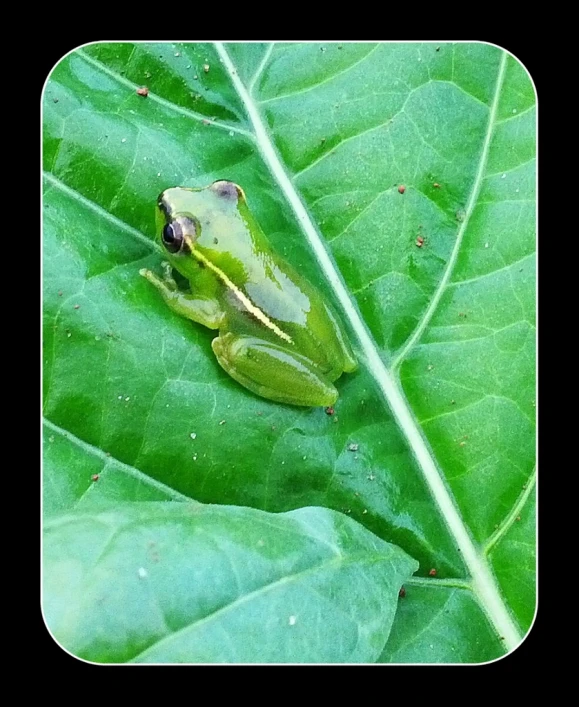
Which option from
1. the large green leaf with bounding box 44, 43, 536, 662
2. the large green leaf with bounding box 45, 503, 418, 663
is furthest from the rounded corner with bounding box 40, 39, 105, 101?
the large green leaf with bounding box 45, 503, 418, 663

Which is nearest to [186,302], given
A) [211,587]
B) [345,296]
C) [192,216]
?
[192,216]

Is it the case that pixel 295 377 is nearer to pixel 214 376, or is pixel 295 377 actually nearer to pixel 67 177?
pixel 214 376

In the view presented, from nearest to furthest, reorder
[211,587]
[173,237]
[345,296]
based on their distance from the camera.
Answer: [211,587], [173,237], [345,296]

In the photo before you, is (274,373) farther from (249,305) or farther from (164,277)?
(164,277)

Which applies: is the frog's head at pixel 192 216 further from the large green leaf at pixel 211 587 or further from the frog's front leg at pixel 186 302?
the large green leaf at pixel 211 587

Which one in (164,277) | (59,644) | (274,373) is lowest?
(59,644)

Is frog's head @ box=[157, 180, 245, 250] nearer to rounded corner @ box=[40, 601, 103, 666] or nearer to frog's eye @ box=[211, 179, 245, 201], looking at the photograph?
frog's eye @ box=[211, 179, 245, 201]

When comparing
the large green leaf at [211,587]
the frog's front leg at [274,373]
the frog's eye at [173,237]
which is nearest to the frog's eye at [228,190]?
the frog's eye at [173,237]
